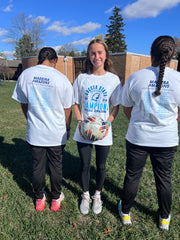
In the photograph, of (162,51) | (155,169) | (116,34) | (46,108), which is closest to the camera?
(162,51)

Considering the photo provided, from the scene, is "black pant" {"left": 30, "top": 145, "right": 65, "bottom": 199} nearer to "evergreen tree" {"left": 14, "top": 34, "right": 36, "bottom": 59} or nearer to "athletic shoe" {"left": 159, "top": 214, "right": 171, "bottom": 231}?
"athletic shoe" {"left": 159, "top": 214, "right": 171, "bottom": 231}

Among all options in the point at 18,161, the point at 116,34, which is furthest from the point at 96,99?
the point at 116,34

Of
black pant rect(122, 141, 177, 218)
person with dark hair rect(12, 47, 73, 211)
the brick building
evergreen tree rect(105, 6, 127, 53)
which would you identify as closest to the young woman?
person with dark hair rect(12, 47, 73, 211)

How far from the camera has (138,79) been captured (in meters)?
1.86

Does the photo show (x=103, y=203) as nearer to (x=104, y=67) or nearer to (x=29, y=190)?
(x=29, y=190)

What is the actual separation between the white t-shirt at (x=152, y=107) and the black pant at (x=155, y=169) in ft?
0.31

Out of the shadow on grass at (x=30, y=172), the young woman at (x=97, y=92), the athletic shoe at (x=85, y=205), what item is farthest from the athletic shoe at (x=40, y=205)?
the young woman at (x=97, y=92)

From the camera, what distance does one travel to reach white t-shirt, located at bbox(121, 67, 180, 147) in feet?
5.94

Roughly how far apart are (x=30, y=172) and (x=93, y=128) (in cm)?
212

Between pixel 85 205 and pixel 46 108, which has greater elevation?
pixel 46 108

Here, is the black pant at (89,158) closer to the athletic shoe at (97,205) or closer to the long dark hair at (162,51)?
the athletic shoe at (97,205)

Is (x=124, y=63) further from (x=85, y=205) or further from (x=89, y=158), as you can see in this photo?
(x=85, y=205)

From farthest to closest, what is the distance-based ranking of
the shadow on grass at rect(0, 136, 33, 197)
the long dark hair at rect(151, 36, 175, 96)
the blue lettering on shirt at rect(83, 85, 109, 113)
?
the shadow on grass at rect(0, 136, 33, 197)
the blue lettering on shirt at rect(83, 85, 109, 113)
the long dark hair at rect(151, 36, 175, 96)

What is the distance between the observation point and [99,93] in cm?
228
